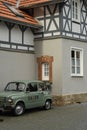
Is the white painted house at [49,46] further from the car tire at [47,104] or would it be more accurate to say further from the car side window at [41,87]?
the car side window at [41,87]

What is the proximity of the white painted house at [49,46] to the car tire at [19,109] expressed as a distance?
10.2 feet

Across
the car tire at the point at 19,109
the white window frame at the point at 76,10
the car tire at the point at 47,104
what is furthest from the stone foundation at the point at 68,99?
the white window frame at the point at 76,10

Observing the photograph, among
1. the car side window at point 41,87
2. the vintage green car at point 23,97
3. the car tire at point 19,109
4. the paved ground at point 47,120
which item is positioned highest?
the car side window at point 41,87

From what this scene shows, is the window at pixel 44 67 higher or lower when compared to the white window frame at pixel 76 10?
lower

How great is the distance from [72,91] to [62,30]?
3864mm

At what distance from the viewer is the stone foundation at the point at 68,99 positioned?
19.8 metres

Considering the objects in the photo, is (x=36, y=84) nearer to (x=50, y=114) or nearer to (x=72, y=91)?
(x=50, y=114)

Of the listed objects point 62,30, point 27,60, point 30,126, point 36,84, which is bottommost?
point 30,126

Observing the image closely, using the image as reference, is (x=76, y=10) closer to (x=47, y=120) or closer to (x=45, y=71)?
(x=45, y=71)

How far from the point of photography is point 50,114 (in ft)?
52.2

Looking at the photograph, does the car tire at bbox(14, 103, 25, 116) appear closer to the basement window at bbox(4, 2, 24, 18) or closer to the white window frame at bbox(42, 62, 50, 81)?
the white window frame at bbox(42, 62, 50, 81)

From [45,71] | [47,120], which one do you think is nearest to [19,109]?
[47,120]

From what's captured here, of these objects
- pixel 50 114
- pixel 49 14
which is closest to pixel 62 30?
pixel 49 14

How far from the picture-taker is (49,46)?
20.6m
